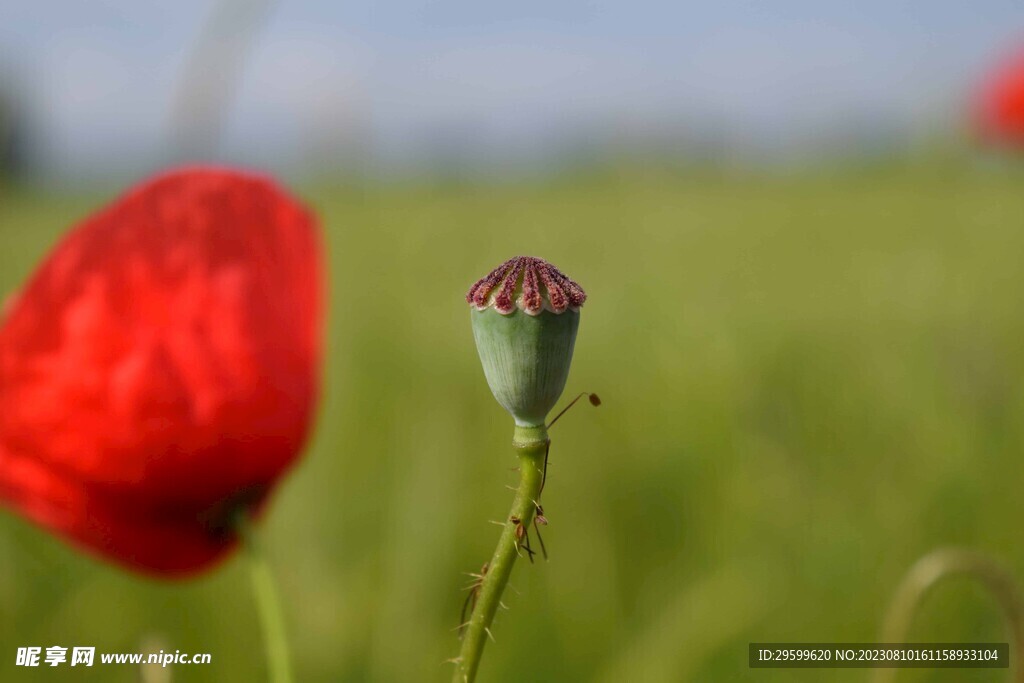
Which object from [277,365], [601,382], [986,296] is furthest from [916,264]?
[277,365]

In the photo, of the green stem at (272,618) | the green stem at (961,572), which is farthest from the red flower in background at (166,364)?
the green stem at (961,572)

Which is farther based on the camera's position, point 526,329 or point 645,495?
point 645,495

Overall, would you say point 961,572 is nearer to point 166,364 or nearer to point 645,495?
point 166,364

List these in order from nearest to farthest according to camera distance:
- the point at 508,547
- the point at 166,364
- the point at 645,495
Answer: the point at 508,547 < the point at 166,364 < the point at 645,495

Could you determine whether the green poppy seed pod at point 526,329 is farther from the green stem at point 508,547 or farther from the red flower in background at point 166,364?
the red flower in background at point 166,364

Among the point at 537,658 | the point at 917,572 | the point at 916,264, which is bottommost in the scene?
the point at 537,658

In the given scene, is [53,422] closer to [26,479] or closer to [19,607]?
[26,479]

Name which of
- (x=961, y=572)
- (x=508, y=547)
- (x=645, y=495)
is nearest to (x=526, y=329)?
(x=508, y=547)
